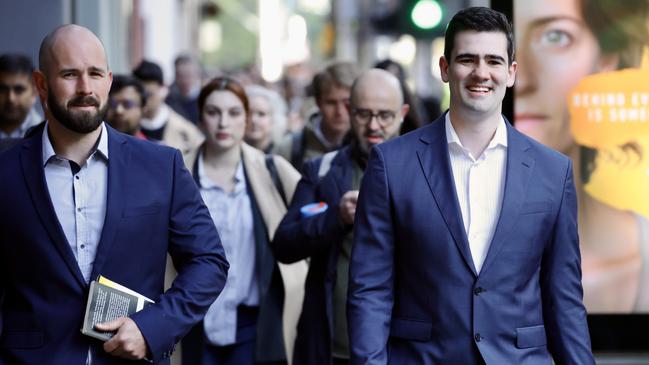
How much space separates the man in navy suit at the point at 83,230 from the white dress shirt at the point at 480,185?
1.09 m

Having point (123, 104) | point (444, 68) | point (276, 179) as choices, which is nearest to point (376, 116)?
point (276, 179)

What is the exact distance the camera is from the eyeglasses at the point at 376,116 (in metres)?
6.80

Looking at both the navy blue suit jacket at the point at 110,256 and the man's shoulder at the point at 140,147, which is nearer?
the navy blue suit jacket at the point at 110,256

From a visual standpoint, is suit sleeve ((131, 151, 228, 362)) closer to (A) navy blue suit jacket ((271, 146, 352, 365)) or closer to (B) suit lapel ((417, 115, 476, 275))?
(B) suit lapel ((417, 115, 476, 275))

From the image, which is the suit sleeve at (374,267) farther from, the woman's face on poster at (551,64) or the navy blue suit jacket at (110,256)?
the woman's face on poster at (551,64)

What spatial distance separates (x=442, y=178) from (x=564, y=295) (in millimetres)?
630

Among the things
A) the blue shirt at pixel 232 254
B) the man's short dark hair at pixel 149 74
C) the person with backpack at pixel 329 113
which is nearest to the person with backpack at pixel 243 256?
the blue shirt at pixel 232 254

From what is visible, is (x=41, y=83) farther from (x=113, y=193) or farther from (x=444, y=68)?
(x=444, y=68)

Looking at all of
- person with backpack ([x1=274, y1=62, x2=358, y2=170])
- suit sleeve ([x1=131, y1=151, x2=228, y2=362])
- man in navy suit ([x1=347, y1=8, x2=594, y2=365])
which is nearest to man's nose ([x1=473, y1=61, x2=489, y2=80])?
man in navy suit ([x1=347, y1=8, x2=594, y2=365])

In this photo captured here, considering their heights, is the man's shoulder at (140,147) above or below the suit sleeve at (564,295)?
above

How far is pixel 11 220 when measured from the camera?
503 cm

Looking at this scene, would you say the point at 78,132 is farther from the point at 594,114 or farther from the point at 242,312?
the point at 594,114

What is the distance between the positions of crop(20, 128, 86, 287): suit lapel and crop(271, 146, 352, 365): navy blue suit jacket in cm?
179

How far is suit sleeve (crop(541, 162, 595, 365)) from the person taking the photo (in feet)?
16.3
